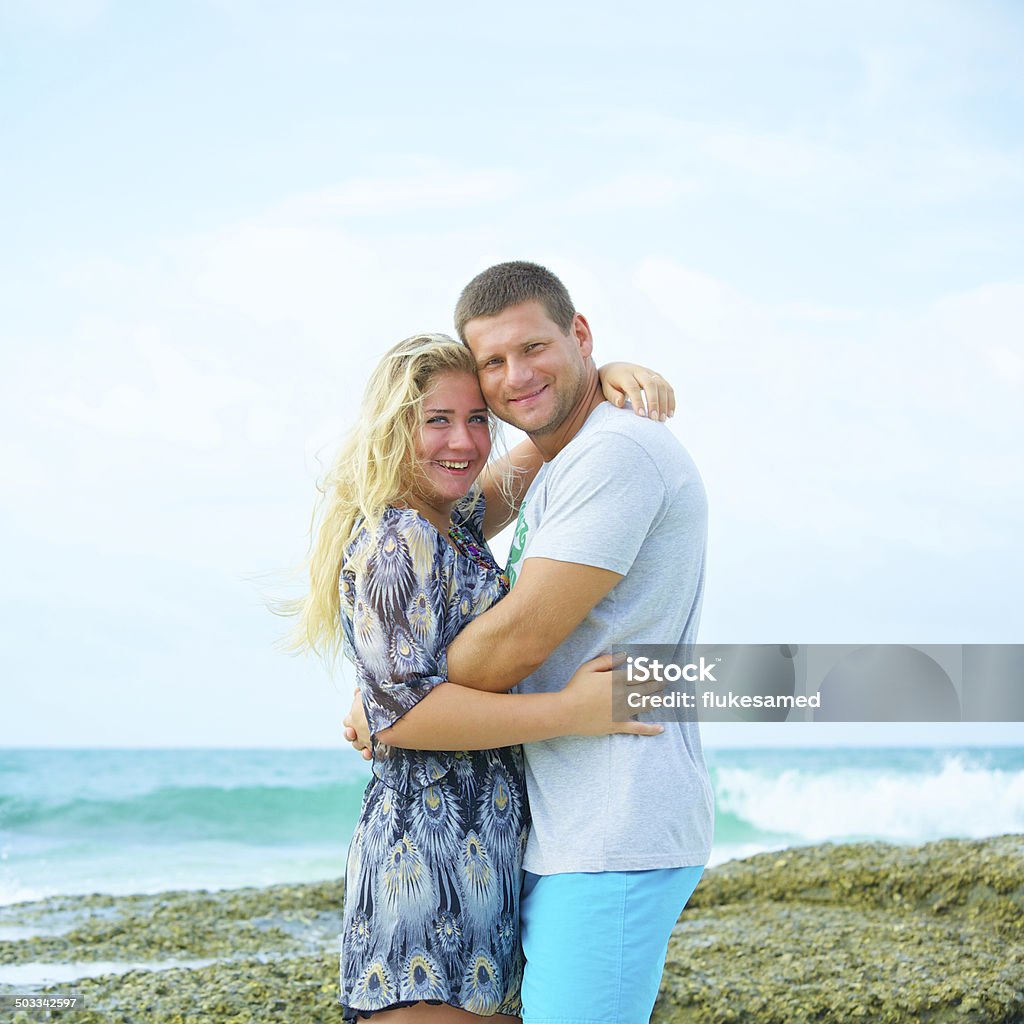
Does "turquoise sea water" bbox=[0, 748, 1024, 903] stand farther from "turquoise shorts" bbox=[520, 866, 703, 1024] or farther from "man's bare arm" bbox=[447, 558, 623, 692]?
"man's bare arm" bbox=[447, 558, 623, 692]

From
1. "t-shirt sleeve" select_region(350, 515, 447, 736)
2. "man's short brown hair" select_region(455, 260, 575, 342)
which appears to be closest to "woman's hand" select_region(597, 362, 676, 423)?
"man's short brown hair" select_region(455, 260, 575, 342)

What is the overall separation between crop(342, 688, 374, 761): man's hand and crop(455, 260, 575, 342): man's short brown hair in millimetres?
1032

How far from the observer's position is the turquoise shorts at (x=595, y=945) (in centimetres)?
244

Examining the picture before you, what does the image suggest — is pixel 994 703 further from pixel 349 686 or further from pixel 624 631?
pixel 349 686

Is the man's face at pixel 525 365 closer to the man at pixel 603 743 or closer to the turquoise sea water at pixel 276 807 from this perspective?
the man at pixel 603 743

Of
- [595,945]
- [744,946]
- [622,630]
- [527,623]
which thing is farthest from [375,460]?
[744,946]

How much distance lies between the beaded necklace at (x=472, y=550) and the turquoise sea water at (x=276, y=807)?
38.4ft

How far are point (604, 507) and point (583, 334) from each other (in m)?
0.72

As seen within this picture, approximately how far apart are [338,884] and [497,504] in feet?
17.4

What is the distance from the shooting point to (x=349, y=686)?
318cm

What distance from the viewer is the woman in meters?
2.44

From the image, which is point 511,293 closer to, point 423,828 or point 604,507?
point 604,507

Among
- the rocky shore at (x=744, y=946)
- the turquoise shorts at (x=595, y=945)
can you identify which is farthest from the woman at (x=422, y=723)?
the rocky shore at (x=744, y=946)

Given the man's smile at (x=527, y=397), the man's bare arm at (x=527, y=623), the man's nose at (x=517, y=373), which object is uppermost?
the man's nose at (x=517, y=373)
